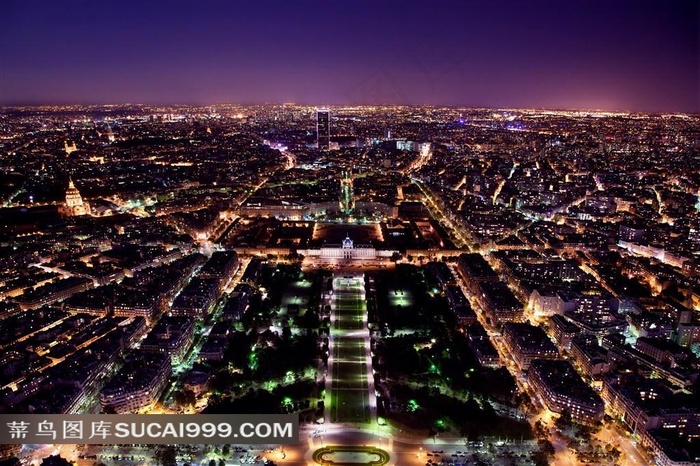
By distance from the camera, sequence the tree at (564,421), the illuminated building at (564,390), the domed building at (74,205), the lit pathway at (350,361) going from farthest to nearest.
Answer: the domed building at (74,205) < the lit pathway at (350,361) < the illuminated building at (564,390) < the tree at (564,421)

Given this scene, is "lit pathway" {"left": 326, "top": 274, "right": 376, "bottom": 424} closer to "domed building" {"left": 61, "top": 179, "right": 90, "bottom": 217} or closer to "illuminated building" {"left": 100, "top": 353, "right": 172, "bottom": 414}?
"illuminated building" {"left": 100, "top": 353, "right": 172, "bottom": 414}

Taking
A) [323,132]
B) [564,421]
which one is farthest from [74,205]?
[323,132]

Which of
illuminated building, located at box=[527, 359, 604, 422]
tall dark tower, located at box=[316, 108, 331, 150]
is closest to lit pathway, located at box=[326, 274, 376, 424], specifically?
illuminated building, located at box=[527, 359, 604, 422]

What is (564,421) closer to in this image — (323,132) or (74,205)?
(74,205)

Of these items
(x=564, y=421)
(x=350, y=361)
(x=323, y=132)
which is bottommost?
(x=564, y=421)

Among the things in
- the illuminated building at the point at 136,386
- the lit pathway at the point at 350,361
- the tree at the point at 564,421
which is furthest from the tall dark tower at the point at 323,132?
the tree at the point at 564,421

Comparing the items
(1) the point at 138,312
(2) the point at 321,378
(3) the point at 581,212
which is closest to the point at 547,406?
(2) the point at 321,378

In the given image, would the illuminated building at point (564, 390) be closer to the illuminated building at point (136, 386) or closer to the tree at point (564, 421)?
the tree at point (564, 421)

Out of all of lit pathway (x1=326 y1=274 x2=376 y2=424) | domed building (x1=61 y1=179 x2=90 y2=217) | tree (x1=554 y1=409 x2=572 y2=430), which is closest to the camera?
tree (x1=554 y1=409 x2=572 y2=430)

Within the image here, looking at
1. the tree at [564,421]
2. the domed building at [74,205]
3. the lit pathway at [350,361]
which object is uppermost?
the domed building at [74,205]

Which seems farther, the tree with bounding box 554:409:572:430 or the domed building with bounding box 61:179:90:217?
the domed building with bounding box 61:179:90:217

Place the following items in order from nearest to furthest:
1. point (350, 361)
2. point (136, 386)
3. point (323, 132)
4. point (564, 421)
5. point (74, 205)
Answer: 1. point (564, 421)
2. point (136, 386)
3. point (350, 361)
4. point (74, 205)
5. point (323, 132)
